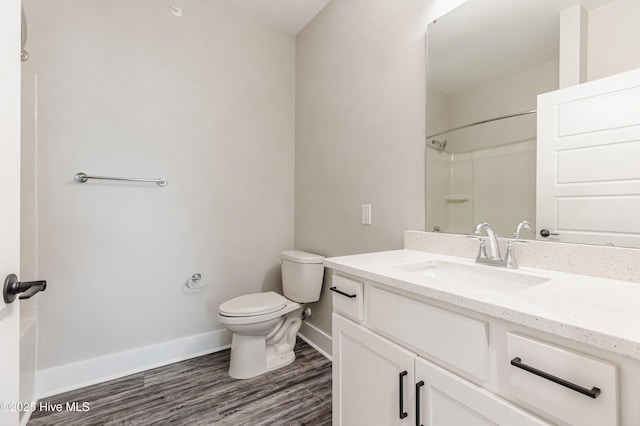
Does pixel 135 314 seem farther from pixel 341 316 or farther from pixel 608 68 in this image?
pixel 608 68

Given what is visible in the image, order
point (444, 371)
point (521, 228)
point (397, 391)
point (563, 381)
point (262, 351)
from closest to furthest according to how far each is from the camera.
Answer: point (563, 381) → point (444, 371) → point (397, 391) → point (521, 228) → point (262, 351)

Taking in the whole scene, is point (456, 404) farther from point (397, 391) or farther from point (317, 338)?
point (317, 338)

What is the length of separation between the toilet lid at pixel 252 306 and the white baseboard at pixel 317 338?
456 mm

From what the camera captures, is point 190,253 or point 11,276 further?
point 190,253

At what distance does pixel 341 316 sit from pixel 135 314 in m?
1.55

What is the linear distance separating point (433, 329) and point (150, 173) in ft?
6.47

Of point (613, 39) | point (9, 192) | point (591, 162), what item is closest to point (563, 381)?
point (591, 162)

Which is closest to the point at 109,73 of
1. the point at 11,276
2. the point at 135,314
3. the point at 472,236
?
the point at 135,314

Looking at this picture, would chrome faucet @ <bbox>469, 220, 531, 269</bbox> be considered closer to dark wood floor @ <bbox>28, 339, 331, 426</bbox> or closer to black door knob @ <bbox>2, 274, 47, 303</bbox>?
dark wood floor @ <bbox>28, 339, 331, 426</bbox>

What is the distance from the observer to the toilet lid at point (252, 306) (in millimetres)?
1826

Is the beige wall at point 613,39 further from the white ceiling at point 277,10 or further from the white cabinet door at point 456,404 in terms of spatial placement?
the white ceiling at point 277,10

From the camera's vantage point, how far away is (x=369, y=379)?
1.05 m

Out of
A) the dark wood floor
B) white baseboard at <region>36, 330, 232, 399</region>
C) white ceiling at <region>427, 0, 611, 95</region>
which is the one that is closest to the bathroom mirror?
white ceiling at <region>427, 0, 611, 95</region>

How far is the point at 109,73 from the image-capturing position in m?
1.90
